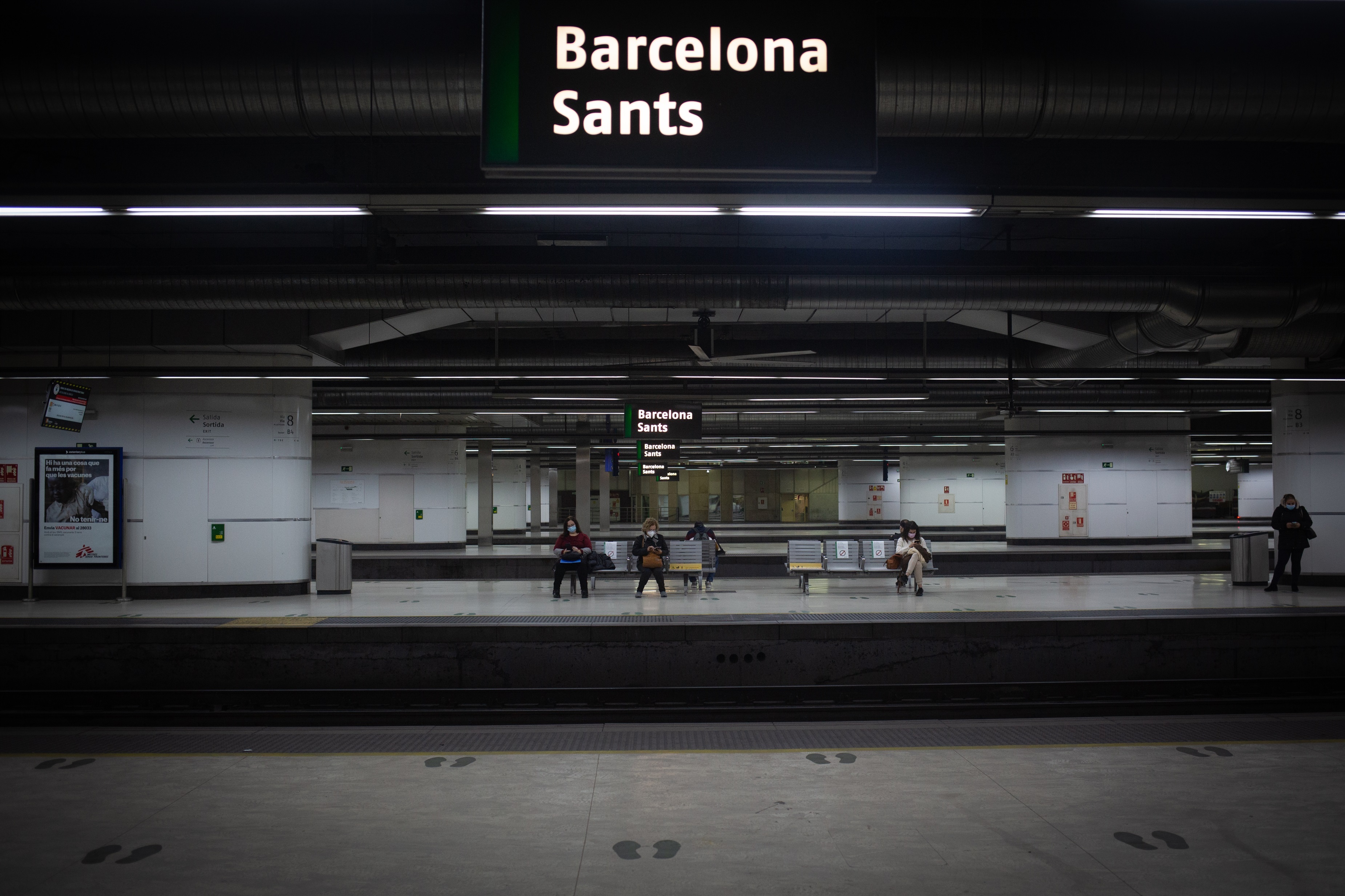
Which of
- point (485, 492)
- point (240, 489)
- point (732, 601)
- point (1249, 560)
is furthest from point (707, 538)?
point (485, 492)

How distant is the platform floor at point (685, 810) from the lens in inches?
177

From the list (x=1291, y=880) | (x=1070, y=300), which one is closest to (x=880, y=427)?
(x=1070, y=300)

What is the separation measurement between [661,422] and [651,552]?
3.12 m

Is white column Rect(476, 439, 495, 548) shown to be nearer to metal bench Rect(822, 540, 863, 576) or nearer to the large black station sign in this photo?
metal bench Rect(822, 540, 863, 576)

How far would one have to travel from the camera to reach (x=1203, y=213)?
477 centimetres

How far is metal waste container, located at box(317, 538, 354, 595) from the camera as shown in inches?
523

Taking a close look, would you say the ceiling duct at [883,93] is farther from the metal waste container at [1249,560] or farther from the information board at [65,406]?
the metal waste container at [1249,560]

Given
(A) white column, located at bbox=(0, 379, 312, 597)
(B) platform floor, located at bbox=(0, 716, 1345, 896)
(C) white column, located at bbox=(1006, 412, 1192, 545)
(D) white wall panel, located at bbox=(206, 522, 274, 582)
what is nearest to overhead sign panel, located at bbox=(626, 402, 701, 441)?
(A) white column, located at bbox=(0, 379, 312, 597)

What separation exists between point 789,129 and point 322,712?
777cm

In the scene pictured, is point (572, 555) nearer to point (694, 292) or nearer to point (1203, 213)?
point (694, 292)

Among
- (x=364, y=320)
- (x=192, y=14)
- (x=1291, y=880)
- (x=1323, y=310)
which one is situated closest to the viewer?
(x=1291, y=880)

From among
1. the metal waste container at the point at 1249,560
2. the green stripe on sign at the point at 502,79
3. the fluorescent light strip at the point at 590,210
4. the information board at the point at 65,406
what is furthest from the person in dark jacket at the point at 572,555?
the metal waste container at the point at 1249,560

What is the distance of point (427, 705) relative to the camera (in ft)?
30.9

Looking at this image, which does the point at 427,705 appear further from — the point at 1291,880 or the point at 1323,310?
the point at 1323,310
